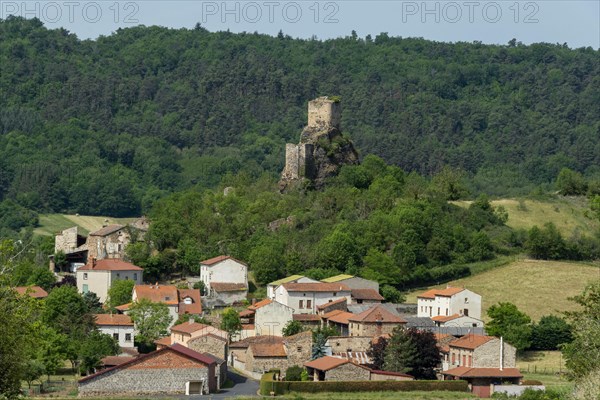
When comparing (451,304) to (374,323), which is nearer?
(374,323)

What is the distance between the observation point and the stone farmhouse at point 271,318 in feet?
254

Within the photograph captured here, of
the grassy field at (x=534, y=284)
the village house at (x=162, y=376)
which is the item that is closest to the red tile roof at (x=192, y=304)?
the grassy field at (x=534, y=284)

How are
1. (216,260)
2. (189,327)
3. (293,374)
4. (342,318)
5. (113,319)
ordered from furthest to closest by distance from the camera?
(216,260) → (342,318) → (113,319) → (189,327) → (293,374)

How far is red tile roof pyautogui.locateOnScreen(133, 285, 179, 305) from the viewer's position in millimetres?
81312

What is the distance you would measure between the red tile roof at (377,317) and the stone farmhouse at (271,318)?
4.12 m

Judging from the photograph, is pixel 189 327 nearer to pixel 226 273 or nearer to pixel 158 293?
pixel 158 293

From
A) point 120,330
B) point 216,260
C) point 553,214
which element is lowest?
point 120,330

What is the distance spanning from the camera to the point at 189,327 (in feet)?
243

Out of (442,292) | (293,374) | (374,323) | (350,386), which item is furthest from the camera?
(442,292)

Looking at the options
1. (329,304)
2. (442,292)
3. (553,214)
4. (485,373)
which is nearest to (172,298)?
(329,304)

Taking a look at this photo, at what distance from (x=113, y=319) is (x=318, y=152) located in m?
35.6

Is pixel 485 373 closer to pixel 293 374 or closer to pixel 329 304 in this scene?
pixel 293 374

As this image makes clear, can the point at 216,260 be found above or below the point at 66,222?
below

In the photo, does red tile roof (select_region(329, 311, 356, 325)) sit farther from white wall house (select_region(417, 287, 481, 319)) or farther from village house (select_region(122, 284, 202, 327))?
village house (select_region(122, 284, 202, 327))
